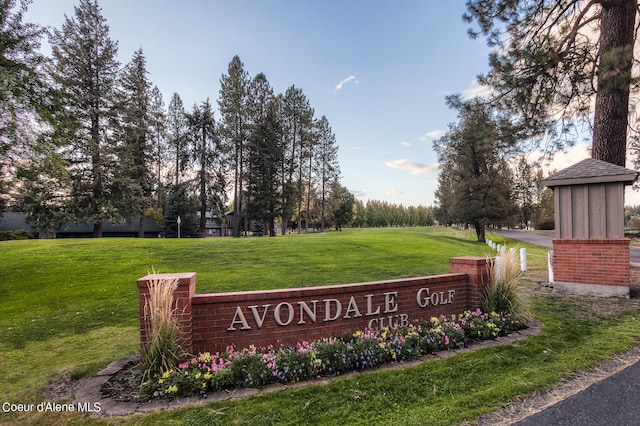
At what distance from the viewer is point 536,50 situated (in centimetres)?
761

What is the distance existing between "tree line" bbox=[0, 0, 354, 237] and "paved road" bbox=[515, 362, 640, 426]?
10.3 m

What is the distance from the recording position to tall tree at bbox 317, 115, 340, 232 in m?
44.2

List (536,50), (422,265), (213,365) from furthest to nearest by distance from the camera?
(422,265)
(536,50)
(213,365)

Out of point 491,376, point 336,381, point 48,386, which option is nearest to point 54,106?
point 48,386

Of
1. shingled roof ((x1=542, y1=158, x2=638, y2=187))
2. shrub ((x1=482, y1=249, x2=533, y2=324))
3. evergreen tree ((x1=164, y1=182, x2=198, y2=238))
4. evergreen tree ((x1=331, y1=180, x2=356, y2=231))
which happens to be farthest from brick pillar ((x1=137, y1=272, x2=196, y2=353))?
evergreen tree ((x1=331, y1=180, x2=356, y2=231))

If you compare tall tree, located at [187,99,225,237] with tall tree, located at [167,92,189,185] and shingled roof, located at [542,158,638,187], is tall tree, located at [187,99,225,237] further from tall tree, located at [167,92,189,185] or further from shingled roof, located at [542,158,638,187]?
shingled roof, located at [542,158,638,187]

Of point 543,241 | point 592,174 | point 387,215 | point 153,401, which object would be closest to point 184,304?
point 153,401

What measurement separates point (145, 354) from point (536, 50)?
9.71 metres

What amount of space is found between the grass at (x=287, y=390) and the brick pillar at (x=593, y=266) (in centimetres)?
64

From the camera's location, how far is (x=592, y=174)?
6836mm

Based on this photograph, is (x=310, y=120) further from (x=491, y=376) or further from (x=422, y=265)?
(x=491, y=376)

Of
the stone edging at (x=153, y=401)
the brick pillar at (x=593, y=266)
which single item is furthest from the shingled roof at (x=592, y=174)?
the stone edging at (x=153, y=401)

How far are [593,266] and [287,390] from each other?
23.8ft

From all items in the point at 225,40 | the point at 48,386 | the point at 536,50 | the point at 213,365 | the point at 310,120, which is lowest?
the point at 48,386
